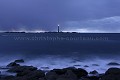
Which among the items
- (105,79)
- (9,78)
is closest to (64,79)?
(105,79)

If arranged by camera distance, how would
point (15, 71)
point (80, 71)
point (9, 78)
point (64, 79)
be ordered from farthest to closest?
point (15, 71) < point (80, 71) < point (9, 78) < point (64, 79)

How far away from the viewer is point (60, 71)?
1112 inches

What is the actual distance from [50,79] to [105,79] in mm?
5244

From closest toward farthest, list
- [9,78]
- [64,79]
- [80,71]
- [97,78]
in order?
[64,79]
[9,78]
[97,78]
[80,71]

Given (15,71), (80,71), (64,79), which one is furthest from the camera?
(15,71)

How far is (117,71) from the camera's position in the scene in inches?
1010

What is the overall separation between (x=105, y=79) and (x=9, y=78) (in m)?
9.29

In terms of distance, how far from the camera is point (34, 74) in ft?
84.3

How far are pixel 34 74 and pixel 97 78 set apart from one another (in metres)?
6.63

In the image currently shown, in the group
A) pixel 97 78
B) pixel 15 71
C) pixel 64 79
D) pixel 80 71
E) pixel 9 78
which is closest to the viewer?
pixel 64 79

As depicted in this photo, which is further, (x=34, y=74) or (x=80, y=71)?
(x=80, y=71)

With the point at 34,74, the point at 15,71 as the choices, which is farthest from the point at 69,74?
the point at 15,71

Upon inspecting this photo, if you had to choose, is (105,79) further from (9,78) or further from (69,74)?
(9,78)

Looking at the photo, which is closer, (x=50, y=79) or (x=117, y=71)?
(x=50, y=79)
